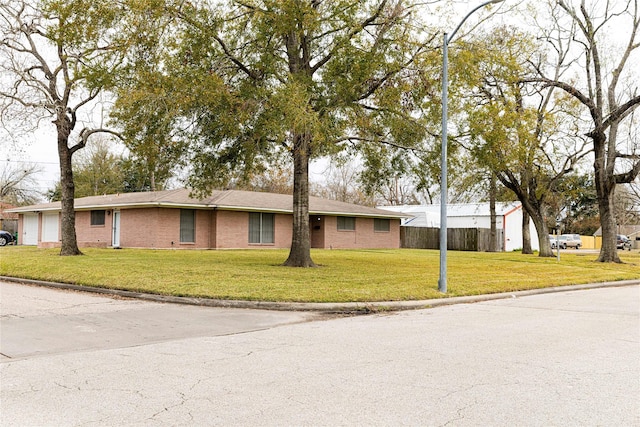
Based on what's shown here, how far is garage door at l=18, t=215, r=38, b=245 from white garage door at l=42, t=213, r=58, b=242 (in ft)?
4.71

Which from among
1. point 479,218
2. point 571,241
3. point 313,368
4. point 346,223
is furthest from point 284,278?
point 571,241

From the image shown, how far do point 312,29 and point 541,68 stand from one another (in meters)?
19.1

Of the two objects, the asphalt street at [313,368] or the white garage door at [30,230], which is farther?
the white garage door at [30,230]

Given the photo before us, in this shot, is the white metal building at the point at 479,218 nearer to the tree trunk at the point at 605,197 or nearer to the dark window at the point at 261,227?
the dark window at the point at 261,227

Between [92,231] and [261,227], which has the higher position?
[261,227]

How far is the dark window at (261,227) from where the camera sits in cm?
3406

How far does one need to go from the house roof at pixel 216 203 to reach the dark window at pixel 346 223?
59cm

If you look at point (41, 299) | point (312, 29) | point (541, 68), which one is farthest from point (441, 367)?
point (541, 68)

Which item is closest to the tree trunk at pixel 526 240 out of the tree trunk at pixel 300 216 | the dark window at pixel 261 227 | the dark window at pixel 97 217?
the dark window at pixel 261 227

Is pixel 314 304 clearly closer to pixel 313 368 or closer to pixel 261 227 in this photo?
pixel 313 368

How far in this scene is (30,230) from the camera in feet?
131

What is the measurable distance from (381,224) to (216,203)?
14.8 m

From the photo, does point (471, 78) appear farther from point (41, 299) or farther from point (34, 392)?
point (34, 392)

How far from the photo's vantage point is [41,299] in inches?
523
